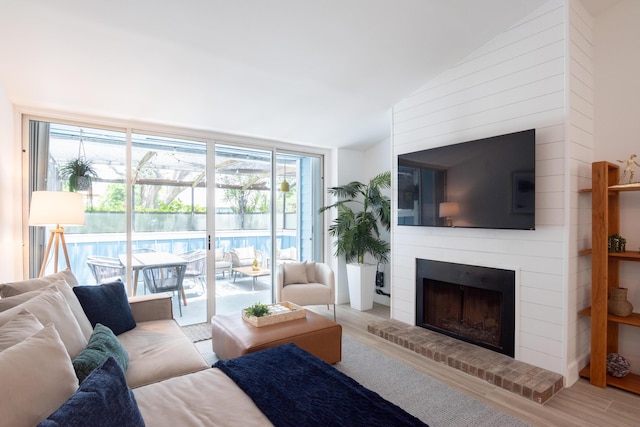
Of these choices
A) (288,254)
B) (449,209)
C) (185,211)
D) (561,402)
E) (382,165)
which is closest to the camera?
(561,402)

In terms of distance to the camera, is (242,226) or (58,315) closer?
(58,315)

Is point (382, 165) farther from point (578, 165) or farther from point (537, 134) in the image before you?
point (578, 165)

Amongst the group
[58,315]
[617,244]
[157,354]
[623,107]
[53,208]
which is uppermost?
[623,107]

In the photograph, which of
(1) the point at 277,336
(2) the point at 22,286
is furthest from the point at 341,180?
(2) the point at 22,286

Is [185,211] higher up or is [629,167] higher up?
[629,167]

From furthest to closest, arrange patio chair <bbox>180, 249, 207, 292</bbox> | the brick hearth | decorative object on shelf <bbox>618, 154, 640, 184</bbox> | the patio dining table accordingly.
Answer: patio chair <bbox>180, 249, 207, 292</bbox> → the patio dining table → decorative object on shelf <bbox>618, 154, 640, 184</bbox> → the brick hearth

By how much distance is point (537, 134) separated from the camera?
2.77m

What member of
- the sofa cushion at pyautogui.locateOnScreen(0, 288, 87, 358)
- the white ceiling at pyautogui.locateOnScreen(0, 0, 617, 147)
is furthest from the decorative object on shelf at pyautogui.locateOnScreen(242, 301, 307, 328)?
the white ceiling at pyautogui.locateOnScreen(0, 0, 617, 147)

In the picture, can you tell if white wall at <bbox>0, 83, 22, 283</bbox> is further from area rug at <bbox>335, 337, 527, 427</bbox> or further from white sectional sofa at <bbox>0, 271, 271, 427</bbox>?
area rug at <bbox>335, 337, 527, 427</bbox>

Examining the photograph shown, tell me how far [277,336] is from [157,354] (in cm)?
87

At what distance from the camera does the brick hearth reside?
8.11ft

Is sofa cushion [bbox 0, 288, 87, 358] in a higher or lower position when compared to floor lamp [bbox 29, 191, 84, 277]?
lower

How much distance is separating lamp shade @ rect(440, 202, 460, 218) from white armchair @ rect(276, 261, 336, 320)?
167cm

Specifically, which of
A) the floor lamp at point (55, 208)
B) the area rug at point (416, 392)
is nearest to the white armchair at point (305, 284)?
the area rug at point (416, 392)
